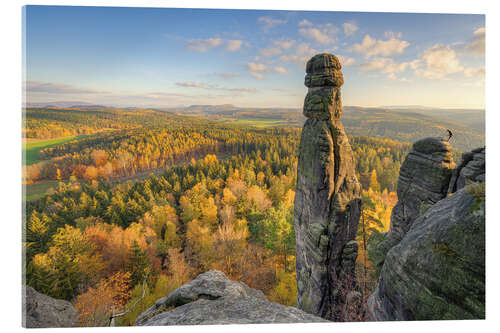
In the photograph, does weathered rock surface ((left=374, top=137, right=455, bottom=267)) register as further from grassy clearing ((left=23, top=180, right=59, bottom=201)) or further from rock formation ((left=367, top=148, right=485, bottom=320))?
grassy clearing ((left=23, top=180, right=59, bottom=201))

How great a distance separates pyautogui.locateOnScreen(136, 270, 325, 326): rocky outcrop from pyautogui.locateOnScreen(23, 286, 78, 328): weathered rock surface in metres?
2.32

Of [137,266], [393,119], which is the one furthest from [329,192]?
[137,266]

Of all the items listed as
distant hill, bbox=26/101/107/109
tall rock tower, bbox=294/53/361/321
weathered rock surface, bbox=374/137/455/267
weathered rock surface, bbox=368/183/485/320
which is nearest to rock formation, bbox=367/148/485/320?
weathered rock surface, bbox=368/183/485/320

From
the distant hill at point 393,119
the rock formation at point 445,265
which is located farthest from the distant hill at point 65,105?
the rock formation at point 445,265

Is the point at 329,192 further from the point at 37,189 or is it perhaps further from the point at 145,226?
the point at 145,226

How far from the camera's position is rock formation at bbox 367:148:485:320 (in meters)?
3.04

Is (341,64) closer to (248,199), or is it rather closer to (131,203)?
(248,199)

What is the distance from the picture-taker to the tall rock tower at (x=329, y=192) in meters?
7.12

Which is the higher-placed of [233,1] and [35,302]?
[233,1]

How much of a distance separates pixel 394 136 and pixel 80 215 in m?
23.9

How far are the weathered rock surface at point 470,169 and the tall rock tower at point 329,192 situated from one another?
268 cm

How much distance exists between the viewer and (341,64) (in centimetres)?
707

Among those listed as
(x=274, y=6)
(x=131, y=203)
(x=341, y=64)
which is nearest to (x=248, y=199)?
(x=131, y=203)

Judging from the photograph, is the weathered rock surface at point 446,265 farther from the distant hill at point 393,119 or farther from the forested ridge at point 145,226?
the forested ridge at point 145,226
